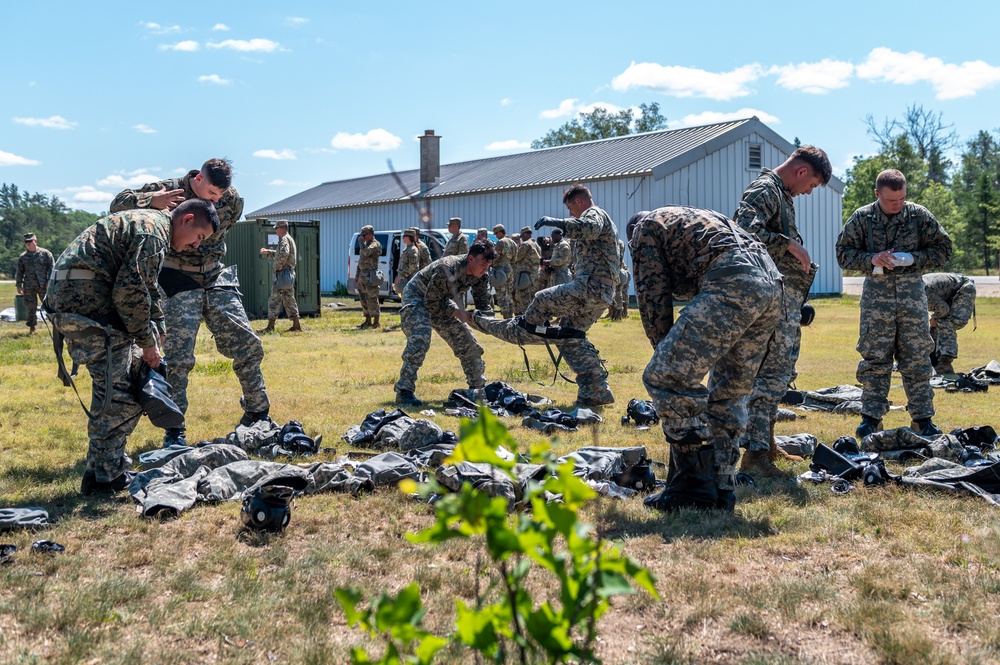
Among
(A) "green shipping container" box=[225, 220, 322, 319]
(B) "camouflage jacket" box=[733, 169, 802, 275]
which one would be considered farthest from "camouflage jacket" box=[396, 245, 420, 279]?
(B) "camouflage jacket" box=[733, 169, 802, 275]

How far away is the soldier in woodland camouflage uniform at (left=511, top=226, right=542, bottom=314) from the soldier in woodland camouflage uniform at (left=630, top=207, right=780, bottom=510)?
44.2ft

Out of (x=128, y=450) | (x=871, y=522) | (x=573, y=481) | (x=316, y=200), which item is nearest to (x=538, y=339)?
(x=128, y=450)

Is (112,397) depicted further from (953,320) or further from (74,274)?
(953,320)

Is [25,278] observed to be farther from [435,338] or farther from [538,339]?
[538,339]

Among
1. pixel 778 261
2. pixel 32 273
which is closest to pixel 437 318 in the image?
pixel 778 261

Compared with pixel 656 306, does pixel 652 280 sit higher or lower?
higher

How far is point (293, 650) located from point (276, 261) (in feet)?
48.1

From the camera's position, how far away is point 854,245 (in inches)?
280

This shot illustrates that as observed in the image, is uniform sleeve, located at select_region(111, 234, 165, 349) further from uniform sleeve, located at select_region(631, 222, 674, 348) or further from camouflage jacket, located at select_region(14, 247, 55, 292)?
camouflage jacket, located at select_region(14, 247, 55, 292)

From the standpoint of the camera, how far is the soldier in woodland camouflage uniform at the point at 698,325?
4.64 metres

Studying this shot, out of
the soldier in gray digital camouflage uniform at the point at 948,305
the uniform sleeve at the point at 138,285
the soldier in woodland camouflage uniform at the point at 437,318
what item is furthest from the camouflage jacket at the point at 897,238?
the uniform sleeve at the point at 138,285

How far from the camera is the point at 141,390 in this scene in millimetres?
5293

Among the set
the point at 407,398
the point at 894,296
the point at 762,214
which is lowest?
the point at 407,398

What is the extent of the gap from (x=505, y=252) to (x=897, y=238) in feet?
38.1
